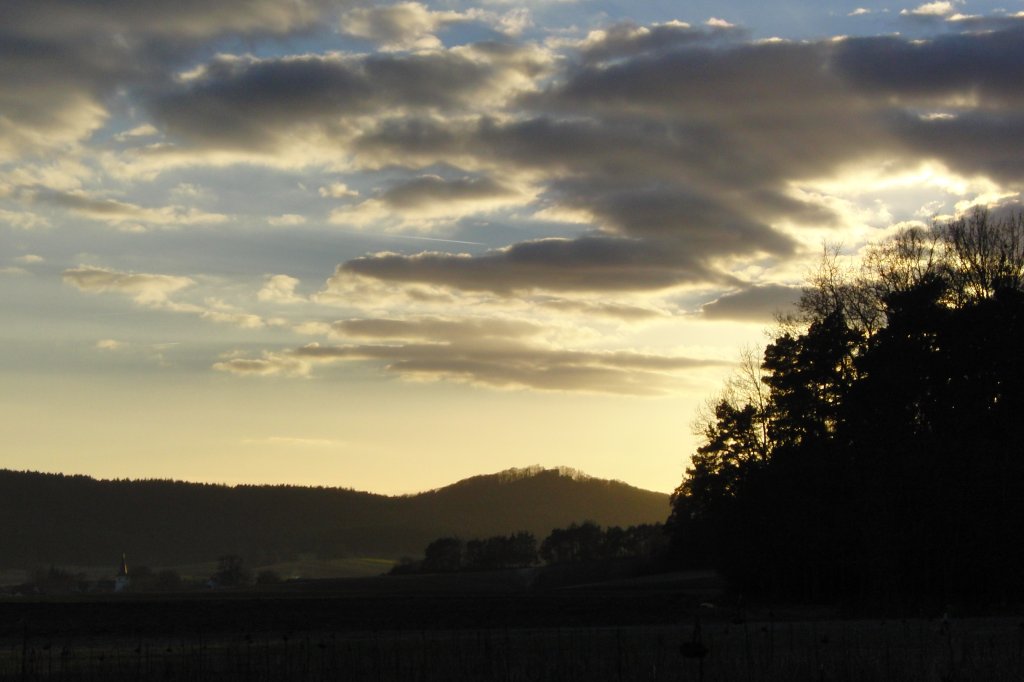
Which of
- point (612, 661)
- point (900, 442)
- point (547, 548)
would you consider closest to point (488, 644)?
point (612, 661)

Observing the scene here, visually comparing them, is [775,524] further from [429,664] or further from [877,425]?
[429,664]

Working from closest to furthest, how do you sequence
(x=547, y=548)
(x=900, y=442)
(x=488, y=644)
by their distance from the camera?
(x=488, y=644), (x=900, y=442), (x=547, y=548)

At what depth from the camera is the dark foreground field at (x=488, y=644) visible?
68.2 feet

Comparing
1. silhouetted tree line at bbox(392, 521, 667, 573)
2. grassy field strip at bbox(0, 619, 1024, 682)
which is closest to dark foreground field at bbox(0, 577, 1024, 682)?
grassy field strip at bbox(0, 619, 1024, 682)

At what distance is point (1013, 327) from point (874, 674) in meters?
36.5

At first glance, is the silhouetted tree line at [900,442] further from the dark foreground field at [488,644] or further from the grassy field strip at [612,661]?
the grassy field strip at [612,661]

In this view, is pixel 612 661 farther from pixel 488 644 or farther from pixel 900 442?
pixel 900 442

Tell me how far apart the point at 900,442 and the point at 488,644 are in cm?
3514

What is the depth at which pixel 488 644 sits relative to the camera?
23.3 metres

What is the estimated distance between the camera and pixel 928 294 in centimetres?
5416

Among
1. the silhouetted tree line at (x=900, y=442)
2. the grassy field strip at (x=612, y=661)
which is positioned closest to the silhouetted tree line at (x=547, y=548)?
the silhouetted tree line at (x=900, y=442)

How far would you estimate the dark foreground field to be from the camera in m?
20.8

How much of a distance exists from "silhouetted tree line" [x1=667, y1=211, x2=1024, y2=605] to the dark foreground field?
5.07 metres

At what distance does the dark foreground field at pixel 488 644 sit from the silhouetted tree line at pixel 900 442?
507 centimetres
